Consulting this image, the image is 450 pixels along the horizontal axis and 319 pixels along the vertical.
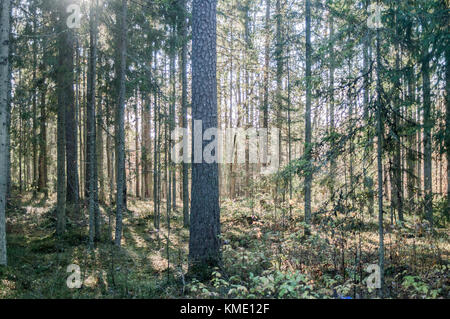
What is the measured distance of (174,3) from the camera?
1107 cm

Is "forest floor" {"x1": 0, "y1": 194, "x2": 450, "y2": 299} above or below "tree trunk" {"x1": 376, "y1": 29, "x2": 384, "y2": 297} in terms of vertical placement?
below

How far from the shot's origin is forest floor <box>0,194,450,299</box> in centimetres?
507

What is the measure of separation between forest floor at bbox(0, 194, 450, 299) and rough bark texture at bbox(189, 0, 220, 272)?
0.47 metres

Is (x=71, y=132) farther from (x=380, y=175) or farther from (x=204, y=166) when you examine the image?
(x=380, y=175)

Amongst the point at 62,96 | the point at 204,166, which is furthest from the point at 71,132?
the point at 204,166

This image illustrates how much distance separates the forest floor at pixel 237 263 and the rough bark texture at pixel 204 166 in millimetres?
467

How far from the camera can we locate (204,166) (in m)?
6.48

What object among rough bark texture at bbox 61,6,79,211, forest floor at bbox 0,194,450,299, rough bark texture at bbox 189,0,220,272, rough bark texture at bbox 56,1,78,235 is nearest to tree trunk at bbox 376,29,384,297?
forest floor at bbox 0,194,450,299

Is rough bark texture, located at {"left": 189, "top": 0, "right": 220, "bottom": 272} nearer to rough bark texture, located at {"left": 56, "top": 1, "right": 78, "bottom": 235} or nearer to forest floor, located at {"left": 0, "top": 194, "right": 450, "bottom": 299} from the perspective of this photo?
forest floor, located at {"left": 0, "top": 194, "right": 450, "bottom": 299}

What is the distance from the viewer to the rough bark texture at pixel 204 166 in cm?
641

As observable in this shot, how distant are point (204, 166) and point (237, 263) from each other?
7.37 ft

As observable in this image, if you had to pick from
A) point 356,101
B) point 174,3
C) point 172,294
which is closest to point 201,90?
point 356,101

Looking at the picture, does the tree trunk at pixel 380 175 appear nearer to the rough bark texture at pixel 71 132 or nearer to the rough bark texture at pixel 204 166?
the rough bark texture at pixel 204 166

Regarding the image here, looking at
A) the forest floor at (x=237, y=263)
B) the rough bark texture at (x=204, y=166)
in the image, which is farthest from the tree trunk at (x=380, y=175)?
the rough bark texture at (x=204, y=166)
